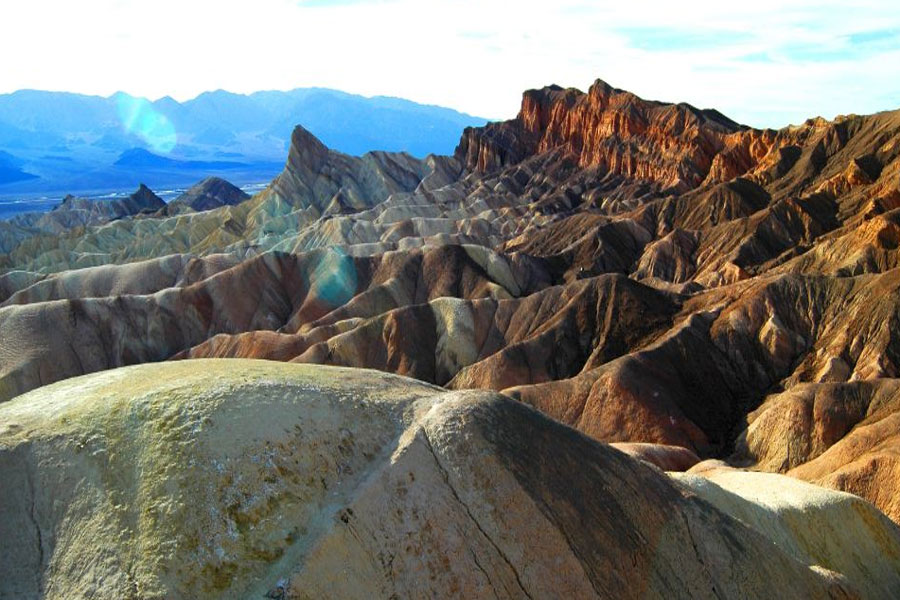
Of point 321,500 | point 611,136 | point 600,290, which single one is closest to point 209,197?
point 611,136

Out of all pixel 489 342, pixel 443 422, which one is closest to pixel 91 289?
pixel 489 342

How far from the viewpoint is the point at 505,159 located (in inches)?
5915

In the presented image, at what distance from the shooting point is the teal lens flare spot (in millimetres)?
75500

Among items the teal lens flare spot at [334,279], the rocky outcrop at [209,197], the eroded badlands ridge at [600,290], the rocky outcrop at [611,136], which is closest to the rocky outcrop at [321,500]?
the eroded badlands ridge at [600,290]

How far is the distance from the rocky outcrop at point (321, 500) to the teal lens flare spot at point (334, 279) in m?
56.9

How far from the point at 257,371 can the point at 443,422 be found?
4.24m

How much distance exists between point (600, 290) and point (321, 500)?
47951 millimetres

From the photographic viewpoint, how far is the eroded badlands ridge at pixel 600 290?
46.8 metres

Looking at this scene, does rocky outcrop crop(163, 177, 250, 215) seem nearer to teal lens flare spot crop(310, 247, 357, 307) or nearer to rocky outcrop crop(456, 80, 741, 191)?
rocky outcrop crop(456, 80, 741, 191)

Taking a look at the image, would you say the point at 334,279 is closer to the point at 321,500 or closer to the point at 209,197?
the point at 321,500

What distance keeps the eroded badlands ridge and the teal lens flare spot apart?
22 cm

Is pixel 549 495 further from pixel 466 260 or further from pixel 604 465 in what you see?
pixel 466 260

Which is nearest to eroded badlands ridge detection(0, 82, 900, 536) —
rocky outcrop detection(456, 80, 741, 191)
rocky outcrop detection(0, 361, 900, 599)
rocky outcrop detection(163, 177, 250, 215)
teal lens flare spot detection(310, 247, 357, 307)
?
teal lens flare spot detection(310, 247, 357, 307)

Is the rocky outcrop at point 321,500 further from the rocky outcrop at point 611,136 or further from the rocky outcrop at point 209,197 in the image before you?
the rocky outcrop at point 209,197
